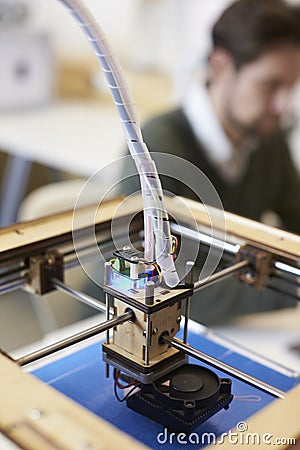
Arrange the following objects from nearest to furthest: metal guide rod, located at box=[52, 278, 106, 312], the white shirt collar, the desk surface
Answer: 1. metal guide rod, located at box=[52, 278, 106, 312]
2. the white shirt collar
3. the desk surface

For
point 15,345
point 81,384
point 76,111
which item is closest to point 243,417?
point 81,384

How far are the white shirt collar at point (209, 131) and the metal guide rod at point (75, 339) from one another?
1016mm

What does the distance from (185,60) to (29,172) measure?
0.80m

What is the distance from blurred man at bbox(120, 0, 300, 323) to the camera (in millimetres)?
1488

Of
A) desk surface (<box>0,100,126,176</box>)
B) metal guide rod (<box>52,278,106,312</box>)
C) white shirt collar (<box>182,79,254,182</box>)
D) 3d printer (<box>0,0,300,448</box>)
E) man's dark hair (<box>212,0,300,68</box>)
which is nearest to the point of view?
3d printer (<box>0,0,300,448</box>)

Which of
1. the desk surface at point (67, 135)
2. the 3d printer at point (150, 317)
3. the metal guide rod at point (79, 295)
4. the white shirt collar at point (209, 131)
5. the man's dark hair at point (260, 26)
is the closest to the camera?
the 3d printer at point (150, 317)

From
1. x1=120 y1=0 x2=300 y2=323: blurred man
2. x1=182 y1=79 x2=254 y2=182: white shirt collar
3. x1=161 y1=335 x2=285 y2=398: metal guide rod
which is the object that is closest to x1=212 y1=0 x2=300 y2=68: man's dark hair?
x1=120 y1=0 x2=300 y2=323: blurred man

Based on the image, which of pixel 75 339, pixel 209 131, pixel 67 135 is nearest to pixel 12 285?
pixel 75 339

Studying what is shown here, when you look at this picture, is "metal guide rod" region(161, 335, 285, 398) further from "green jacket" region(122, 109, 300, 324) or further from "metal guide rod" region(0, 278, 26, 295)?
"green jacket" region(122, 109, 300, 324)

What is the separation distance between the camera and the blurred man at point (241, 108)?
1488 mm

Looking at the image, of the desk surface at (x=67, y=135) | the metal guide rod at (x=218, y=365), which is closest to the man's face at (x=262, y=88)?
the desk surface at (x=67, y=135)

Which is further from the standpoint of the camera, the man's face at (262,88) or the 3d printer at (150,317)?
the man's face at (262,88)

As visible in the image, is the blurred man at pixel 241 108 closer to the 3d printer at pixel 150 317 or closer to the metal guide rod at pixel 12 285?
the metal guide rod at pixel 12 285

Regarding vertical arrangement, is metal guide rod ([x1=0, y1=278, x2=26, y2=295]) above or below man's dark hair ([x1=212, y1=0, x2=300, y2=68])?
below
